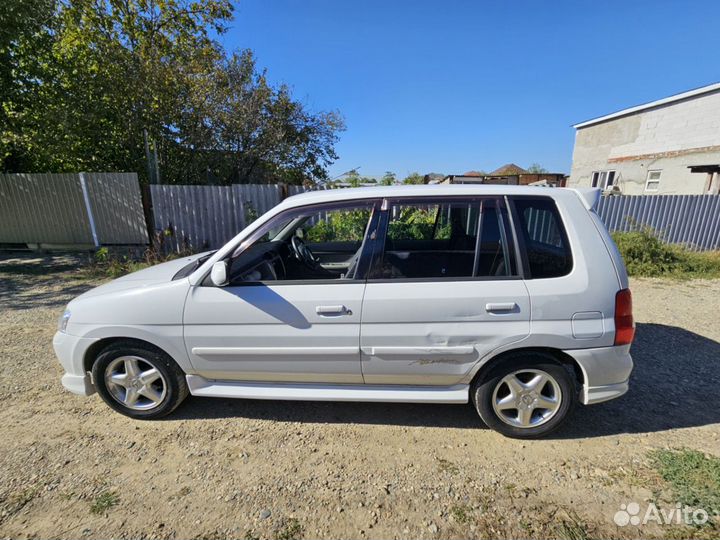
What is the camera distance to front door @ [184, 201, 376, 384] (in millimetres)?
2369

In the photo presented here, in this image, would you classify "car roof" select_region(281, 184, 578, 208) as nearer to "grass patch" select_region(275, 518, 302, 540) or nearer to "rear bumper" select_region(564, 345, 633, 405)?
"rear bumper" select_region(564, 345, 633, 405)

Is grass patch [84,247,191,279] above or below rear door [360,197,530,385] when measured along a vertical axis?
below

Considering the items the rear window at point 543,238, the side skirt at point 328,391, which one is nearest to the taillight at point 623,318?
the rear window at point 543,238

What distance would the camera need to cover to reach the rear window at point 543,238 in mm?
2312

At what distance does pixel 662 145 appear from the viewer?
1424cm

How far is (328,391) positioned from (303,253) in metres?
1.57

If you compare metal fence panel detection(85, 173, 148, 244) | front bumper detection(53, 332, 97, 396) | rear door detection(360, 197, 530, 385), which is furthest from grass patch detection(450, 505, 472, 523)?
metal fence panel detection(85, 173, 148, 244)

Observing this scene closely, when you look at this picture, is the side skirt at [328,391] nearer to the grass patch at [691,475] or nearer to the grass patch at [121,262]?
the grass patch at [691,475]

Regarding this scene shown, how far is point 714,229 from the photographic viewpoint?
8.15 meters

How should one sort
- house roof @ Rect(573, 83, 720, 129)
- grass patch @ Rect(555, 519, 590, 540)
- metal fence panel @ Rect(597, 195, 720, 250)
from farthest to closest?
house roof @ Rect(573, 83, 720, 129), metal fence panel @ Rect(597, 195, 720, 250), grass patch @ Rect(555, 519, 590, 540)

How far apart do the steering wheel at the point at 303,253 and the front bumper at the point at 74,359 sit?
1810 mm

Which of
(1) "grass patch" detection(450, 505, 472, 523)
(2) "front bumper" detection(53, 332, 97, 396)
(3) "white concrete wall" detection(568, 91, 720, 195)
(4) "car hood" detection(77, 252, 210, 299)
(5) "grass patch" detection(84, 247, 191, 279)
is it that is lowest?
(1) "grass patch" detection(450, 505, 472, 523)

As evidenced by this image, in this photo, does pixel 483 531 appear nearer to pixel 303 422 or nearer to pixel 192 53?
pixel 303 422

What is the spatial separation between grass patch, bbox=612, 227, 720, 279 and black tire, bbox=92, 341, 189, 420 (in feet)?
26.9
